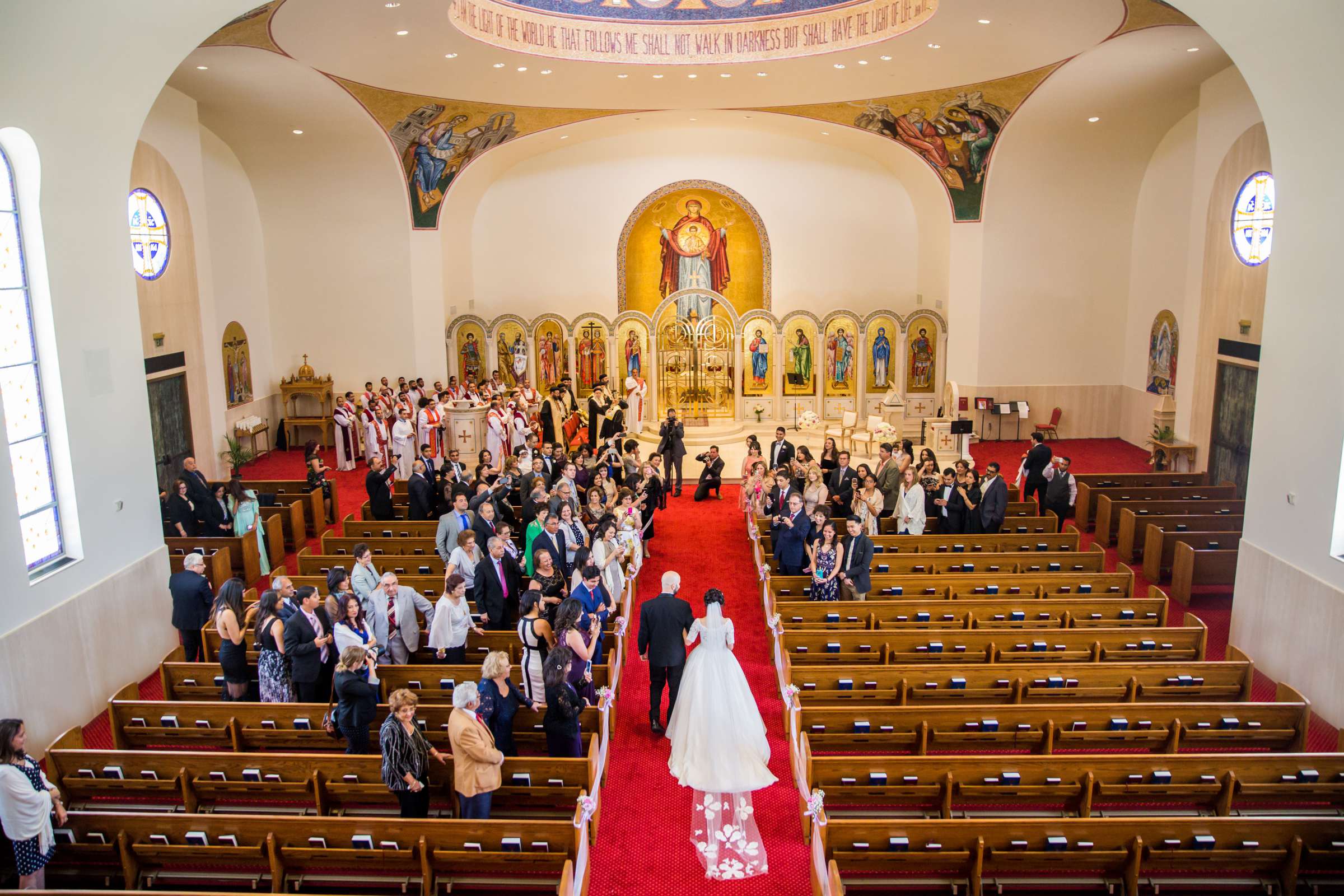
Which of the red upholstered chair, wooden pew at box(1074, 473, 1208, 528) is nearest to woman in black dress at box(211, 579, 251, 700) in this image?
wooden pew at box(1074, 473, 1208, 528)

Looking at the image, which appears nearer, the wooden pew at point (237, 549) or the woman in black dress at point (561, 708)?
the woman in black dress at point (561, 708)

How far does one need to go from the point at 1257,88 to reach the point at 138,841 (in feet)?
34.9

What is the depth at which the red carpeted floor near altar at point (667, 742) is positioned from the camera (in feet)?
20.6

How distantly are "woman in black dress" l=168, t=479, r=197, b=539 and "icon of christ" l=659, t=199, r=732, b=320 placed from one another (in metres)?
13.7

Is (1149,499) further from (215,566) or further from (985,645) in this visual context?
(215,566)

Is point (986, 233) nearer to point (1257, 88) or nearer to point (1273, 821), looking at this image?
point (1257, 88)

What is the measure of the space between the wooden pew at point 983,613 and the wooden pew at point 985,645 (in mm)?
462

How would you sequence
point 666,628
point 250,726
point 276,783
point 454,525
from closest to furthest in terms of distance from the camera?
point 276,783, point 250,726, point 666,628, point 454,525

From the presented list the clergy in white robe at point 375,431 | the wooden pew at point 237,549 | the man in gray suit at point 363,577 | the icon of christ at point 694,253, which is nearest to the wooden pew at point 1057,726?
the man in gray suit at point 363,577

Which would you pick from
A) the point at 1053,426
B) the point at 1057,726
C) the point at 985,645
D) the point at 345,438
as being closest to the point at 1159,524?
the point at 985,645

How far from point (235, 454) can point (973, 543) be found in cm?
1270

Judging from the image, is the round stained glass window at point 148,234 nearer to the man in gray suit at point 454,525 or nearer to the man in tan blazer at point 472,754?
the man in gray suit at point 454,525

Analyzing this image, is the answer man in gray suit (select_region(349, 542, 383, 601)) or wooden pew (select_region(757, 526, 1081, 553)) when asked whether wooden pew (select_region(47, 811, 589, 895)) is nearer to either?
man in gray suit (select_region(349, 542, 383, 601))

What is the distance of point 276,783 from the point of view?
646 centimetres
